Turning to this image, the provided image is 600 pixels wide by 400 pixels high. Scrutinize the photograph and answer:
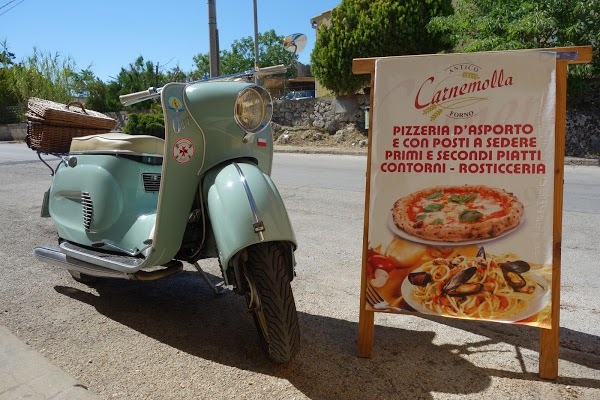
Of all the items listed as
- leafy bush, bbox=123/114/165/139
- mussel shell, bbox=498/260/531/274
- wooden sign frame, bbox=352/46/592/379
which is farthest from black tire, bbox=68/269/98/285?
leafy bush, bbox=123/114/165/139

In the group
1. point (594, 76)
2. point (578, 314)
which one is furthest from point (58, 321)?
point (594, 76)

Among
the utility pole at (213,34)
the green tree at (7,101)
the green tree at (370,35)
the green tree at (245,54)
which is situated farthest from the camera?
the green tree at (245,54)

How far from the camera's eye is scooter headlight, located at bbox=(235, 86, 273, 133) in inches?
121

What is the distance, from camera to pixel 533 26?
13.0 m

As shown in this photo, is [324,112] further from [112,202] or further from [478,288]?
[478,288]

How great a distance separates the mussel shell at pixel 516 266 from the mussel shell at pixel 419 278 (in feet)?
1.23

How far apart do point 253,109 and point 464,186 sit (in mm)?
1252

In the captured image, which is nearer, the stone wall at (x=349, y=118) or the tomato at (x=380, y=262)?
the tomato at (x=380, y=262)

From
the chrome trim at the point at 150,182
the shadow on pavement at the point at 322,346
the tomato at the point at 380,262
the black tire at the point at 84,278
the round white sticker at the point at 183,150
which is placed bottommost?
the shadow on pavement at the point at 322,346

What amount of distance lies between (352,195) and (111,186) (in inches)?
Result: 201

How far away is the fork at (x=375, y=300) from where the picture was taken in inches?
116

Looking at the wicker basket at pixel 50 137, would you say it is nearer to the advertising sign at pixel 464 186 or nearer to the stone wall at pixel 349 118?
the advertising sign at pixel 464 186

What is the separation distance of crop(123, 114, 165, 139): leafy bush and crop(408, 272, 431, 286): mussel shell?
12.8 metres

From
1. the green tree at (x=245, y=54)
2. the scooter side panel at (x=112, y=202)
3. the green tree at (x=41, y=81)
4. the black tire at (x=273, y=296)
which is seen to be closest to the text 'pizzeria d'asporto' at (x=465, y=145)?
the black tire at (x=273, y=296)
